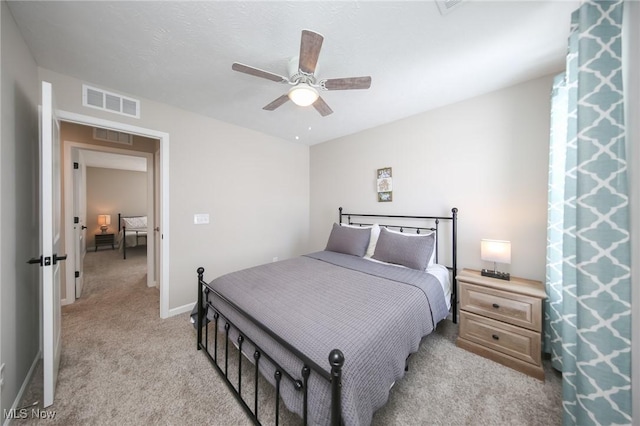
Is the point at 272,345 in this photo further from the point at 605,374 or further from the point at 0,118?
the point at 0,118

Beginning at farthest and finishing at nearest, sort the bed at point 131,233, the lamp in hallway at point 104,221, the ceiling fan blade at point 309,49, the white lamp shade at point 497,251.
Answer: the lamp in hallway at point 104,221, the bed at point 131,233, the white lamp shade at point 497,251, the ceiling fan blade at point 309,49

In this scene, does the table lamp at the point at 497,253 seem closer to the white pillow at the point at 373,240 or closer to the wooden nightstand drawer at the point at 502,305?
the wooden nightstand drawer at the point at 502,305

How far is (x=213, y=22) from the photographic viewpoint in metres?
1.49

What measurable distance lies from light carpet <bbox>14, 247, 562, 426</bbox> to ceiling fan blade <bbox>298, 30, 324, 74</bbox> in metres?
2.32

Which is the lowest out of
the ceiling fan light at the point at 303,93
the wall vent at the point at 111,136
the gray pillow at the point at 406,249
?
the gray pillow at the point at 406,249

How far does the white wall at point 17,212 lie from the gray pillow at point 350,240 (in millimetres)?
2803

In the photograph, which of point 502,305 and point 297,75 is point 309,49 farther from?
point 502,305

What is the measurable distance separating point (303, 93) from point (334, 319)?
1.66 metres

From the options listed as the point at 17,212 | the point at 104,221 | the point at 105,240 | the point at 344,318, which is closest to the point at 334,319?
the point at 344,318

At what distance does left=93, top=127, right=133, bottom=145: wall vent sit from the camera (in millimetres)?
3166

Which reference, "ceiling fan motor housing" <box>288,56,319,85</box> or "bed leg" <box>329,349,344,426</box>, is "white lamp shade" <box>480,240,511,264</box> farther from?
"ceiling fan motor housing" <box>288,56,319,85</box>

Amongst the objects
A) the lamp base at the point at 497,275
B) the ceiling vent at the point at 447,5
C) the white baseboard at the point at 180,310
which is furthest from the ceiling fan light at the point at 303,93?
the white baseboard at the point at 180,310

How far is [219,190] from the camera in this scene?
3178mm

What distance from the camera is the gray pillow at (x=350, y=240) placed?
2936 millimetres
